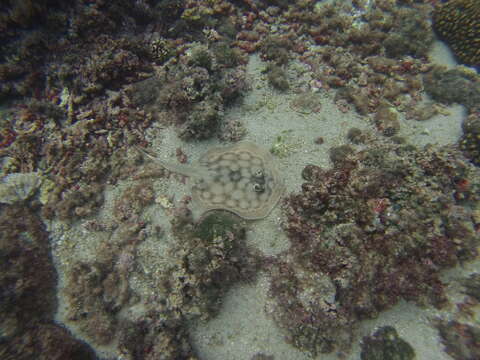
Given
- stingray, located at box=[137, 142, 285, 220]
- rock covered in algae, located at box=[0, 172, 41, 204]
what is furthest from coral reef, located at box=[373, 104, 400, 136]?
rock covered in algae, located at box=[0, 172, 41, 204]

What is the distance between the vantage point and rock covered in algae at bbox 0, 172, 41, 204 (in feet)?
22.8

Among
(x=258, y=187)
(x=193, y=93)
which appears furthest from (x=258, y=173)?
(x=193, y=93)

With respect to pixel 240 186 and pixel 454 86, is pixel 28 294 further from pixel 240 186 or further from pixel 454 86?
pixel 454 86

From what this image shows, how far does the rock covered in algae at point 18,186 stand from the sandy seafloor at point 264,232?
3.84 ft

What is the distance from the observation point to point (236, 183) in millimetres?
7031

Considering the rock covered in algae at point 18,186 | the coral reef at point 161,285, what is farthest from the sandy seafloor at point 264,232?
the rock covered in algae at point 18,186

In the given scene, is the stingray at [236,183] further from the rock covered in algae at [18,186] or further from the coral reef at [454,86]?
the coral reef at [454,86]

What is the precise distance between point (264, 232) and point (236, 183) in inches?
57.5

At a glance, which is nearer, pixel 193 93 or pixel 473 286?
pixel 473 286

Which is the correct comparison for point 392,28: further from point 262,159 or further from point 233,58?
point 262,159

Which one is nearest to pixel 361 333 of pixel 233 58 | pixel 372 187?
pixel 372 187

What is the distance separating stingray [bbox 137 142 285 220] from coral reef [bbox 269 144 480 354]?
1043 mm

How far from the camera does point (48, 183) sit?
7.31 metres

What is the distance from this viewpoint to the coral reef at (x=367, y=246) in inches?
218
